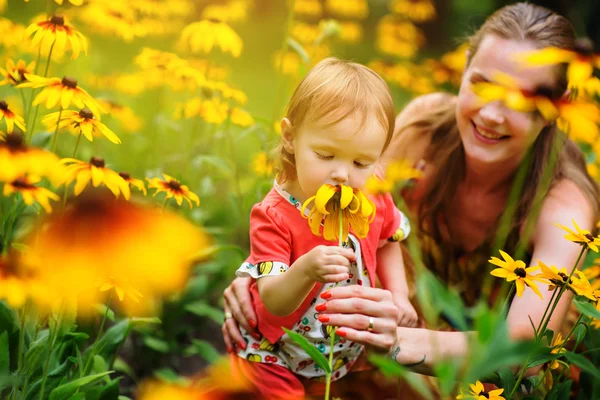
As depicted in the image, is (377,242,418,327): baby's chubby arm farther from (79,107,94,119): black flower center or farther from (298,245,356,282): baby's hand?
(79,107,94,119): black flower center

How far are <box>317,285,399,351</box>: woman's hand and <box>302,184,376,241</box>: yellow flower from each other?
140 mm

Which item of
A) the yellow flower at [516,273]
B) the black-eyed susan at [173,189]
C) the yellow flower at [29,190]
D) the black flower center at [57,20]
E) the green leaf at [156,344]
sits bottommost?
the green leaf at [156,344]

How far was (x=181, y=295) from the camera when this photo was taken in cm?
192

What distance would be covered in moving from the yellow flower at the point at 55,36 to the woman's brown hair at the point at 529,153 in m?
0.97

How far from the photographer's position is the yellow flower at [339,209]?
94cm

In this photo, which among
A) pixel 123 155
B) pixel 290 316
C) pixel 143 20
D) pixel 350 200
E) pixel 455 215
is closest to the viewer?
pixel 350 200

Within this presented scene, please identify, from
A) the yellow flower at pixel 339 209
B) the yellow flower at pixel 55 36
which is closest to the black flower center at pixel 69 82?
the yellow flower at pixel 55 36

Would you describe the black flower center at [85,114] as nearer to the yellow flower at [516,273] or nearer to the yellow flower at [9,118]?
the yellow flower at [9,118]

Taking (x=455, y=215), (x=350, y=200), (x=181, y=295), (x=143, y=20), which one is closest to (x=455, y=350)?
(x=350, y=200)

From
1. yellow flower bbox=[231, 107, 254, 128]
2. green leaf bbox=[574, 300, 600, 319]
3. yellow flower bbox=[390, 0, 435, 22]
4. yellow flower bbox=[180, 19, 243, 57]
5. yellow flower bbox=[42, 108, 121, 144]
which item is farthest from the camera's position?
yellow flower bbox=[390, 0, 435, 22]

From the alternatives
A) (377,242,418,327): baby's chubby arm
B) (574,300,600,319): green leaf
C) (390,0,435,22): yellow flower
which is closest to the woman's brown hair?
(377,242,418,327): baby's chubby arm

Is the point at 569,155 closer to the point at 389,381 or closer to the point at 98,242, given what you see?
the point at 389,381

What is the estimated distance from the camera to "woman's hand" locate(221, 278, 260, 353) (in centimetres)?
136

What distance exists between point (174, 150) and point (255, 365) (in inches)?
63.7
